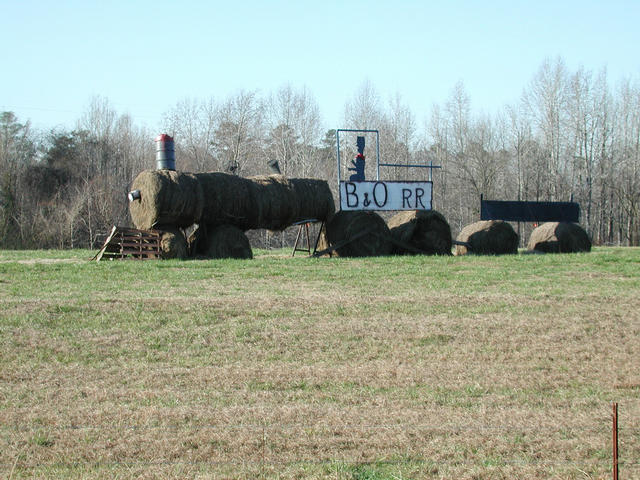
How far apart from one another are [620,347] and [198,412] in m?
6.30

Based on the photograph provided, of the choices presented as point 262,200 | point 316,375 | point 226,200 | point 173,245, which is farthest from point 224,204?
point 316,375

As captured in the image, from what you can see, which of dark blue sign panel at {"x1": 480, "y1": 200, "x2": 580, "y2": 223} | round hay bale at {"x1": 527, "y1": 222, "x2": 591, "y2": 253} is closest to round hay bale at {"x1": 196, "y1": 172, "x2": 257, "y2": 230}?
dark blue sign panel at {"x1": 480, "y1": 200, "x2": 580, "y2": 223}

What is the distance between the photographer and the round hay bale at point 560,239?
25516mm

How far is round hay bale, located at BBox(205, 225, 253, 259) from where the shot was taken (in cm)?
2108

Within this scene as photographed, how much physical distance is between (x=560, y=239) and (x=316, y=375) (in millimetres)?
18421

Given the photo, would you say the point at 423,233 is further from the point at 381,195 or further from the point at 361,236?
the point at 361,236

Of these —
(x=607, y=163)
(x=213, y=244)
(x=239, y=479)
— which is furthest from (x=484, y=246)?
(x=607, y=163)

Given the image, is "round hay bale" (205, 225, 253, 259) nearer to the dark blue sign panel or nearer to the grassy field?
the grassy field

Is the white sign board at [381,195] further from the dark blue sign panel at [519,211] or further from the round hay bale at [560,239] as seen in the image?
the round hay bale at [560,239]

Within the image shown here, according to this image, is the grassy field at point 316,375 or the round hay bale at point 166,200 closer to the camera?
the grassy field at point 316,375

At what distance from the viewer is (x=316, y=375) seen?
29.8 feet

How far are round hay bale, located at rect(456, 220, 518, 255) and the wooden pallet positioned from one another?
32.5ft

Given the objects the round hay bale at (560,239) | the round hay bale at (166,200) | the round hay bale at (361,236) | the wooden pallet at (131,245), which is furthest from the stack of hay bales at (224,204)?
the round hay bale at (560,239)

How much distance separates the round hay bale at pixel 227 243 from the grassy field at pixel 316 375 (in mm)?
4958
